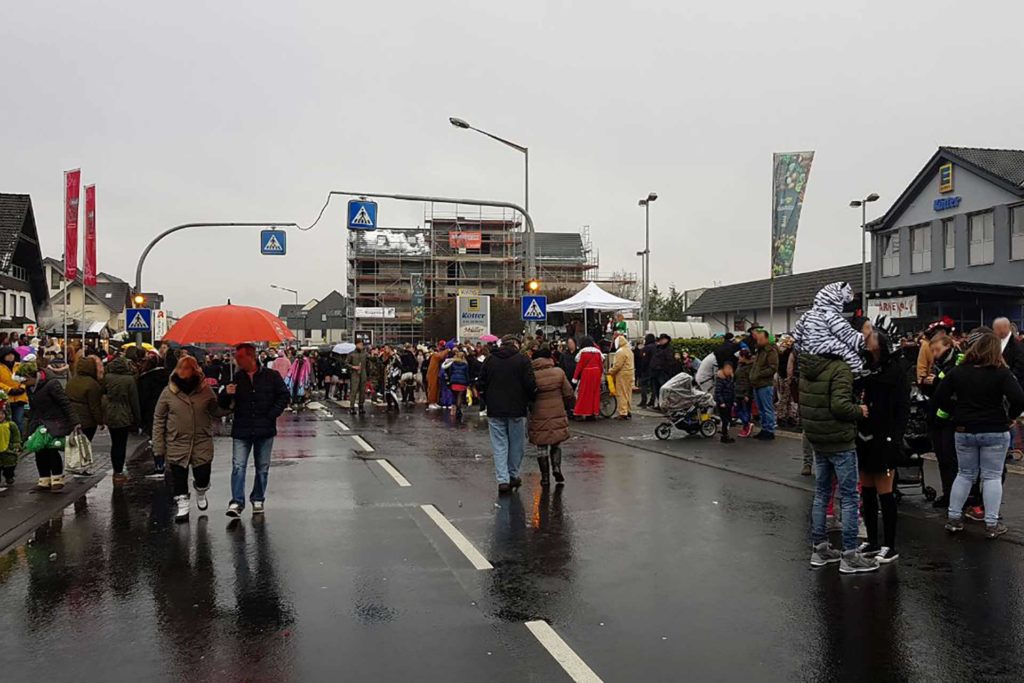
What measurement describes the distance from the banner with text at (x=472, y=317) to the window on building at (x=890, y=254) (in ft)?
70.3

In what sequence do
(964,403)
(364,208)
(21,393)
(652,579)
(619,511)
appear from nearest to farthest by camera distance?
(652,579), (964,403), (619,511), (21,393), (364,208)

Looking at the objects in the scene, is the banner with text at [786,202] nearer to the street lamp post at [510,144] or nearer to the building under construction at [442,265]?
the street lamp post at [510,144]

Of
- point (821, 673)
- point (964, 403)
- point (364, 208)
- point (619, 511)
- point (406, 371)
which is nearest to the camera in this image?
point (821, 673)

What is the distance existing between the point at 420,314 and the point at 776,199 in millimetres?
34932

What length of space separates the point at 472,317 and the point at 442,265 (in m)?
58.6

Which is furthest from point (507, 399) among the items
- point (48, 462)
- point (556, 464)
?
point (48, 462)

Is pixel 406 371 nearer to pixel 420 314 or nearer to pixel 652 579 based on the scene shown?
pixel 652 579

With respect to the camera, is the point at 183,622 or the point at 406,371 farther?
the point at 406,371

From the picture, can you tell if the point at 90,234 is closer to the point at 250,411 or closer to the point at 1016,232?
the point at 250,411

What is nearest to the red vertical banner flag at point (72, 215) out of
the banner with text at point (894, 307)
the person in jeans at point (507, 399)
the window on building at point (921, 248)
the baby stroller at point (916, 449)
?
the person in jeans at point (507, 399)

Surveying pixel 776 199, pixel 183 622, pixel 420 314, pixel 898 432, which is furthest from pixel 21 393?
pixel 420 314

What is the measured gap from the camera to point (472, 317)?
2983 centimetres

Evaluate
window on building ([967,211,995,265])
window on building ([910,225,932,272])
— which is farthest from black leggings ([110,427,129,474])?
window on building ([910,225,932,272])

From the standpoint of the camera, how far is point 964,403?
776cm
